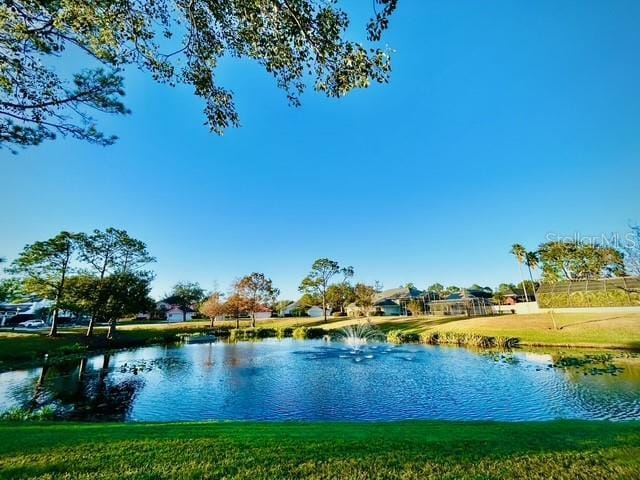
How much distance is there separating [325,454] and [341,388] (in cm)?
1068

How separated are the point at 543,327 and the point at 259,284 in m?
40.7

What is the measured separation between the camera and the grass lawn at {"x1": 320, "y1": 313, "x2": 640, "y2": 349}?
76.4ft

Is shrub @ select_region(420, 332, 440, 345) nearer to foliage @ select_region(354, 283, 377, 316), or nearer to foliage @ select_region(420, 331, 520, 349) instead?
foliage @ select_region(420, 331, 520, 349)

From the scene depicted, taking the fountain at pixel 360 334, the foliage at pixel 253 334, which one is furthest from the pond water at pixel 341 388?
the foliage at pixel 253 334

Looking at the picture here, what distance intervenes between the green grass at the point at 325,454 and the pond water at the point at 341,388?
5355 mm

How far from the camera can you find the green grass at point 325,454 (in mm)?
4422

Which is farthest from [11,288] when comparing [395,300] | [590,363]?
[395,300]

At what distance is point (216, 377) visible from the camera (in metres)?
17.9

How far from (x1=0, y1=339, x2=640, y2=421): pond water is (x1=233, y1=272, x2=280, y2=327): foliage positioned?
29392mm

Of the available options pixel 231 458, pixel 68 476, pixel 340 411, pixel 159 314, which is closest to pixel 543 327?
pixel 340 411

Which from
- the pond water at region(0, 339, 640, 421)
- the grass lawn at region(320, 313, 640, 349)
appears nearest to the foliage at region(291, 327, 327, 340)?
the grass lawn at region(320, 313, 640, 349)

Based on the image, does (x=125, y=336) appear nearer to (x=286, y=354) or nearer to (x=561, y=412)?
(x=286, y=354)

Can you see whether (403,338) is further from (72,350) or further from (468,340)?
(72,350)

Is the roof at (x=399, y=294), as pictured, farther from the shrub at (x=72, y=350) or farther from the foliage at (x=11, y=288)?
the foliage at (x=11, y=288)
